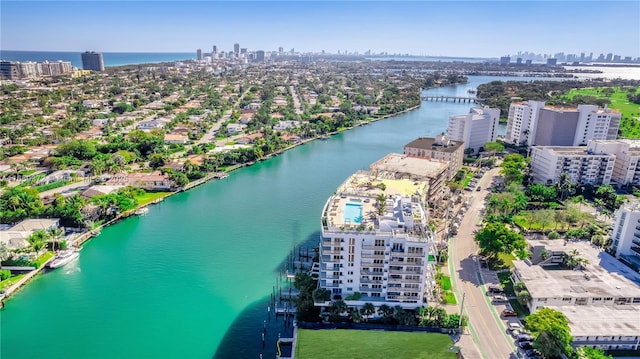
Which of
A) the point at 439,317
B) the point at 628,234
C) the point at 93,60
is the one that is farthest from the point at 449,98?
the point at 93,60

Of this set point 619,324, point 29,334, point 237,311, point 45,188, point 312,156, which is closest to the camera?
point 619,324

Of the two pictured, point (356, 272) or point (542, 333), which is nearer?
point (542, 333)

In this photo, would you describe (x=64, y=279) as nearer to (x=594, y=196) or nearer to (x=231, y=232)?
(x=231, y=232)

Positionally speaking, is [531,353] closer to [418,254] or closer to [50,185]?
[418,254]

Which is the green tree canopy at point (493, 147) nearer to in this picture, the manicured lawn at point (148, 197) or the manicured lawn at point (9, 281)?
the manicured lawn at point (148, 197)

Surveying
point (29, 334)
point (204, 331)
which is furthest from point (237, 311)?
point (29, 334)

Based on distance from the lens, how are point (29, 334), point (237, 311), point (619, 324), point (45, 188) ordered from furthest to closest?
point (45, 188), point (237, 311), point (29, 334), point (619, 324)

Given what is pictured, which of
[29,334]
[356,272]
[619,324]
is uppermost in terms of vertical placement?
[356,272]
